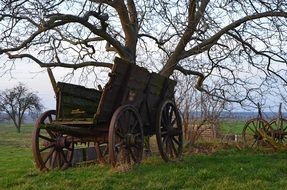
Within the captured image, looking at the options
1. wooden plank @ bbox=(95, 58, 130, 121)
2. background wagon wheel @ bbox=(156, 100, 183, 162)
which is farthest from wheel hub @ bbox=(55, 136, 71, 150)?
background wagon wheel @ bbox=(156, 100, 183, 162)

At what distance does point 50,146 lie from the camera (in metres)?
8.96

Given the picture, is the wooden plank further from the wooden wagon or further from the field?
the field

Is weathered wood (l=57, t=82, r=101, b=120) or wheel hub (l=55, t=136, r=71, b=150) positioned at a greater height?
weathered wood (l=57, t=82, r=101, b=120)

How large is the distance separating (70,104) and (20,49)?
342 cm

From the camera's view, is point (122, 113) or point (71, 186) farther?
point (122, 113)

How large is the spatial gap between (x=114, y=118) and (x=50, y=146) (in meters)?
2.02

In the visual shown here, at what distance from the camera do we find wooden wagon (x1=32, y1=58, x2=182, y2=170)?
26.1 ft

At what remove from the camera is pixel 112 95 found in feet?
26.4

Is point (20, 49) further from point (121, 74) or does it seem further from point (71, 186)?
point (71, 186)

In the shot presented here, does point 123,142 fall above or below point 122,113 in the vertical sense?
below

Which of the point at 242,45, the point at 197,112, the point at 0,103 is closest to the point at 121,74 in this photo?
the point at 242,45

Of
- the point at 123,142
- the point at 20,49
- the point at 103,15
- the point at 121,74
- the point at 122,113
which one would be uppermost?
the point at 103,15

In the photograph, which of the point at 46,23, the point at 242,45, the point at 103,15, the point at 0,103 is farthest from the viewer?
the point at 0,103

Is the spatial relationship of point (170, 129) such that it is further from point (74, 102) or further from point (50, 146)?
point (50, 146)
